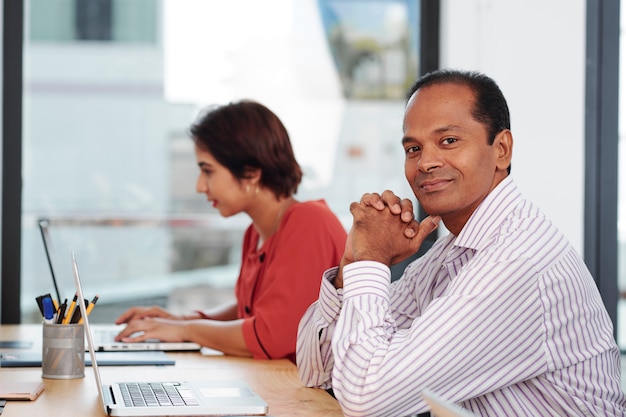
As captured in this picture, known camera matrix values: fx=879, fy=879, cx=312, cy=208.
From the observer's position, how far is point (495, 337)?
1.44m

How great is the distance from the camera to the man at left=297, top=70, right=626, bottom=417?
143 centimetres

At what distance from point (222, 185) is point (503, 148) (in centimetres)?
120

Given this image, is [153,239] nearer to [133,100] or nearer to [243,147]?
[133,100]

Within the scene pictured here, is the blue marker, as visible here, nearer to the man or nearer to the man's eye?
the man

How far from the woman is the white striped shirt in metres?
0.74

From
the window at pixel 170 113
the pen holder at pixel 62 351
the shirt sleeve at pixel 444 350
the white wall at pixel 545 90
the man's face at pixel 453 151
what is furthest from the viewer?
the window at pixel 170 113

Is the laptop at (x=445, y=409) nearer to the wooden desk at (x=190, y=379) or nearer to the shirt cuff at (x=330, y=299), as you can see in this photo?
the wooden desk at (x=190, y=379)

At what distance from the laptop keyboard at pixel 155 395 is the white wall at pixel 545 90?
2136 mm

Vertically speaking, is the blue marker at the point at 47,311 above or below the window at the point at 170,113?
below

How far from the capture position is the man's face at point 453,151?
5.61 ft

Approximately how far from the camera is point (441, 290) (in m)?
1.81

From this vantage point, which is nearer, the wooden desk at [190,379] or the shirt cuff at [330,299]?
the wooden desk at [190,379]

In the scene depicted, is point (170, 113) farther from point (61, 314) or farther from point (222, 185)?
point (61, 314)

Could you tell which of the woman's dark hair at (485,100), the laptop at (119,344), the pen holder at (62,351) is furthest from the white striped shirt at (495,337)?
the laptop at (119,344)
